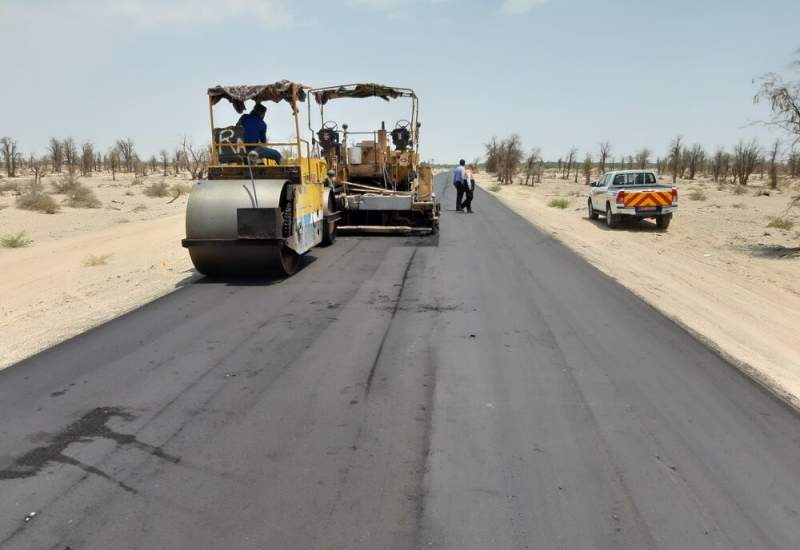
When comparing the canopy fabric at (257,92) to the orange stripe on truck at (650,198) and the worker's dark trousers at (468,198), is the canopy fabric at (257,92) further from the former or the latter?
the worker's dark trousers at (468,198)

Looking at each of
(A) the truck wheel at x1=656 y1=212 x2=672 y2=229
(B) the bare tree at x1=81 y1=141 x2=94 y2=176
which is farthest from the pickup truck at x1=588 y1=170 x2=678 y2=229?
(B) the bare tree at x1=81 y1=141 x2=94 y2=176

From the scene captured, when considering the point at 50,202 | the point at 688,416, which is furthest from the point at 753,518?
the point at 50,202

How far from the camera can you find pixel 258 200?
9.39 metres

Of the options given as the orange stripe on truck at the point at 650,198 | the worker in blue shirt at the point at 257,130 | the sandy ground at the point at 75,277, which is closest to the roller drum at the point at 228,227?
the sandy ground at the point at 75,277

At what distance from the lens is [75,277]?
11.1m

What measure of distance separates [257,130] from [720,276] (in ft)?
31.0

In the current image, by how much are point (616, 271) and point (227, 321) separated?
24.7 ft

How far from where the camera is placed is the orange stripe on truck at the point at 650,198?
18703 millimetres

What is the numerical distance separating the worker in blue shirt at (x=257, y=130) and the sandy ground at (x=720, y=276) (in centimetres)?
663

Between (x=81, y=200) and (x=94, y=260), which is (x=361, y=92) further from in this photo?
(x=81, y=200)

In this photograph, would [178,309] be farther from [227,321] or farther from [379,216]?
[379,216]

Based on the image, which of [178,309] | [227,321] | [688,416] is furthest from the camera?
[178,309]

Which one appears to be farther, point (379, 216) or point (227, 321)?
point (379, 216)

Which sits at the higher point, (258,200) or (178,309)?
(258,200)
